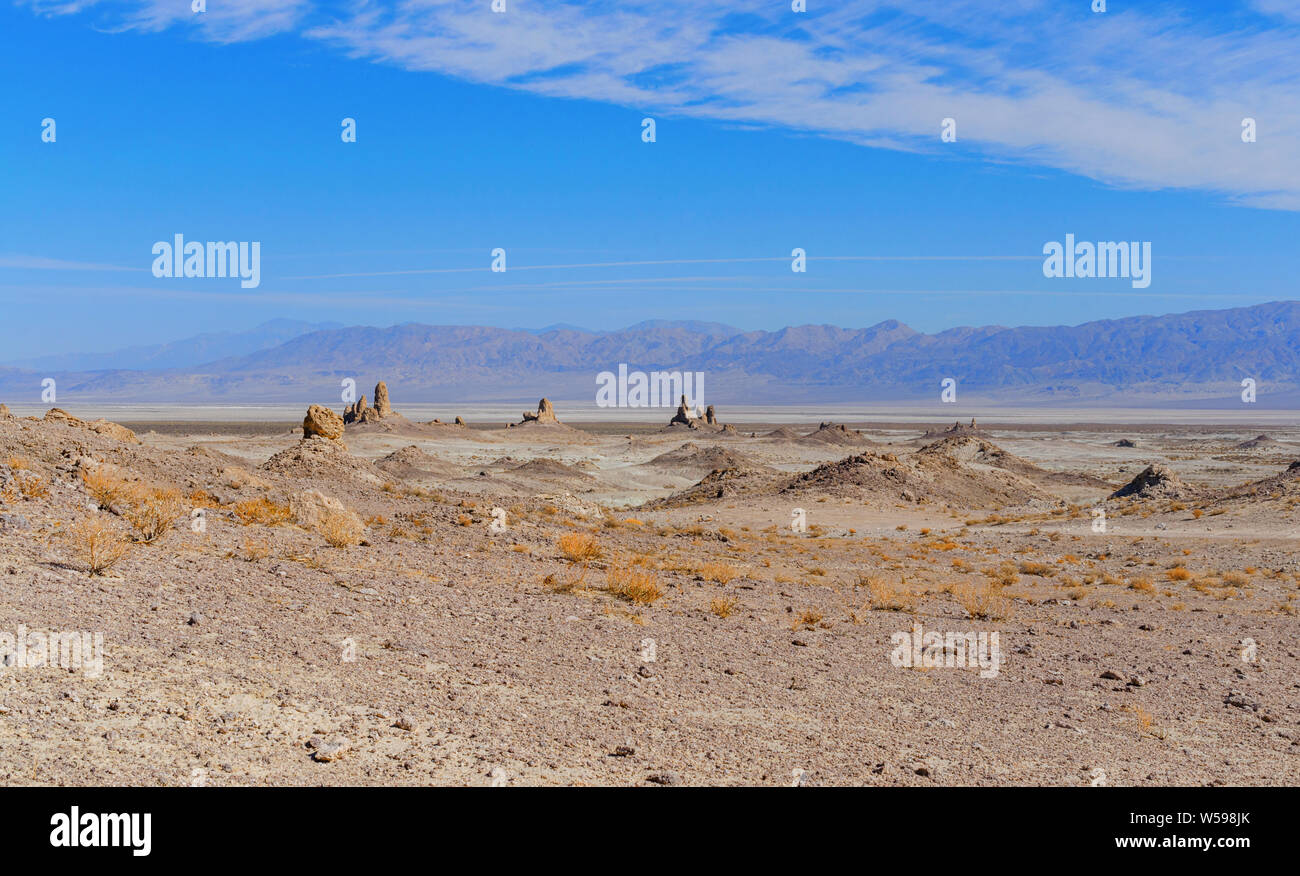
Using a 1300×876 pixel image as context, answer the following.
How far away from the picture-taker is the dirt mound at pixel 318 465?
78.7ft

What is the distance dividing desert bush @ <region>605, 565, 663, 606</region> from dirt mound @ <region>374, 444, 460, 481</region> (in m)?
28.2

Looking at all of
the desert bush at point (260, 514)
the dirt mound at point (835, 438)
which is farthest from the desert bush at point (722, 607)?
the dirt mound at point (835, 438)

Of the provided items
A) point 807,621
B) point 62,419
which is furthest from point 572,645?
point 62,419

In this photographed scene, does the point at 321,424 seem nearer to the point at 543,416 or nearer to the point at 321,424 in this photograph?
the point at 321,424

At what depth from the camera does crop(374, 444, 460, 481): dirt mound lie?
41.2m

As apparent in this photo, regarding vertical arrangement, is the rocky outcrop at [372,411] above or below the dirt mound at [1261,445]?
above

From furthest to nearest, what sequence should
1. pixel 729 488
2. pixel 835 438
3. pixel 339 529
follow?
pixel 835 438, pixel 729 488, pixel 339 529

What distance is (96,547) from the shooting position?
9602 mm

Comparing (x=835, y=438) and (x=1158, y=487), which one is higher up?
(x=835, y=438)

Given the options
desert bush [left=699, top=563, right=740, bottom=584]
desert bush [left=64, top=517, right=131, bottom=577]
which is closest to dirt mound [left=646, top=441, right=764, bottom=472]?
desert bush [left=699, top=563, right=740, bottom=584]

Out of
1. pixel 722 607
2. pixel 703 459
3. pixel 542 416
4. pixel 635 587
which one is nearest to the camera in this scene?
pixel 722 607

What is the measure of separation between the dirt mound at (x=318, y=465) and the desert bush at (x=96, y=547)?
501 inches

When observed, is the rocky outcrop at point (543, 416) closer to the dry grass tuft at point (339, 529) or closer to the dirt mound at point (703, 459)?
the dirt mound at point (703, 459)

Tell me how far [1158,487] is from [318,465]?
84.9ft
